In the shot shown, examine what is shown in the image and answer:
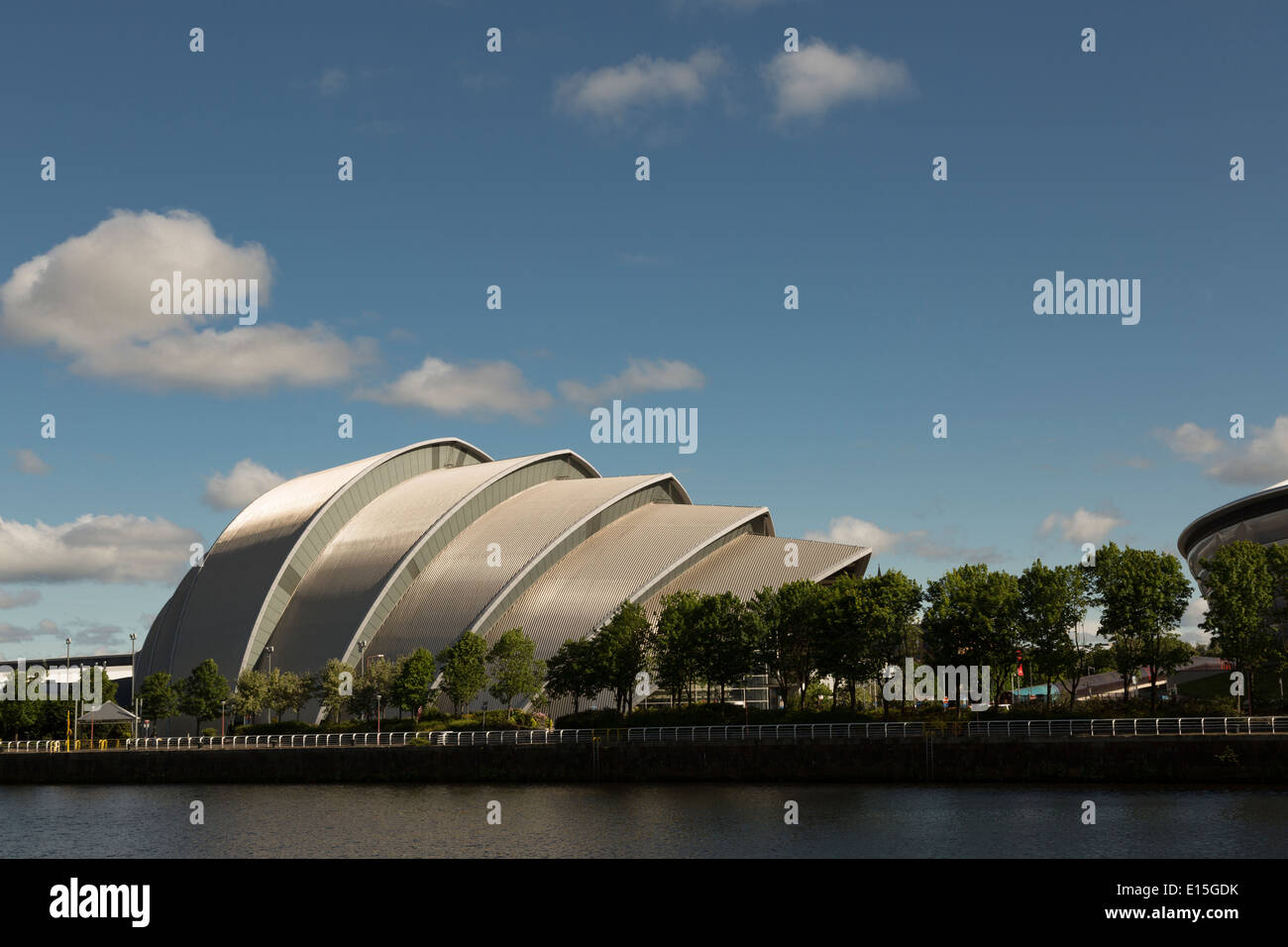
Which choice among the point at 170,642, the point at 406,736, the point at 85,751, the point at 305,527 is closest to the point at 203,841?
the point at 406,736

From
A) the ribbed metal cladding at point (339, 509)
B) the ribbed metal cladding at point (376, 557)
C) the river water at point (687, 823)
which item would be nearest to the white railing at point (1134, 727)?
the river water at point (687, 823)

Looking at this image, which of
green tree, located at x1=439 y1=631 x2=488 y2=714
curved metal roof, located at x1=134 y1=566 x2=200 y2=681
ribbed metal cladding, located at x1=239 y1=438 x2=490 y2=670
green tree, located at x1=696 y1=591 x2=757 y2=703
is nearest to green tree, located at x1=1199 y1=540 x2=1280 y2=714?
green tree, located at x1=696 y1=591 x2=757 y2=703

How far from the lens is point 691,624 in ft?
230

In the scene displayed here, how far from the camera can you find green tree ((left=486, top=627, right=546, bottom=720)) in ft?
234

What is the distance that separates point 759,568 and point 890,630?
18891mm

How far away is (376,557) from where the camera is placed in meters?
87.5

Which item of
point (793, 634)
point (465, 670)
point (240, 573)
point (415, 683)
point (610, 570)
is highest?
point (240, 573)

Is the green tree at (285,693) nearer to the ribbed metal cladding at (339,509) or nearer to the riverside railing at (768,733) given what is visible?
the riverside railing at (768,733)

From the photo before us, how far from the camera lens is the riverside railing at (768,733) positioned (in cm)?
4962

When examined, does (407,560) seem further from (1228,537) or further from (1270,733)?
(1228,537)

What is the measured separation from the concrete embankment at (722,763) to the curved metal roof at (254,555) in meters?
17.5

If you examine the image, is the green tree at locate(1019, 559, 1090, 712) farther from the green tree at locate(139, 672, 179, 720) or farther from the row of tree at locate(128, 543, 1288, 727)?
the green tree at locate(139, 672, 179, 720)

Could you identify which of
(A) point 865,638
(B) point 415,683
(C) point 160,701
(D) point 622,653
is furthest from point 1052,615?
(C) point 160,701

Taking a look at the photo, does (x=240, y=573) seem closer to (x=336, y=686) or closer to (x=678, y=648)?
(x=336, y=686)
